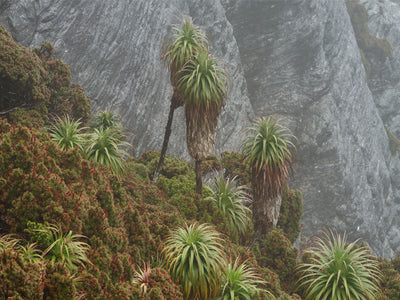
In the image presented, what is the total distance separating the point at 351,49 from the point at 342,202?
15483mm

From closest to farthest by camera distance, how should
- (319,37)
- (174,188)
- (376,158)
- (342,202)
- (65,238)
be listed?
(65,238), (174,188), (342,202), (319,37), (376,158)

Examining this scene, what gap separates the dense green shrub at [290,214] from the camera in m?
13.8

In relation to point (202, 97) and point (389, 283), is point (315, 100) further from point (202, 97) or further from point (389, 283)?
point (389, 283)

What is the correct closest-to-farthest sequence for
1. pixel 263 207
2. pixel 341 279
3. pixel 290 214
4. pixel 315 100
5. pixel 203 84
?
pixel 341 279
pixel 203 84
pixel 263 207
pixel 290 214
pixel 315 100

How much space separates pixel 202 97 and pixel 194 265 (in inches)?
213

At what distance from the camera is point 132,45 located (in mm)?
21766

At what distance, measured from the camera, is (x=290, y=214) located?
14008 mm

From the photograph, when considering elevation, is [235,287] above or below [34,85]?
below

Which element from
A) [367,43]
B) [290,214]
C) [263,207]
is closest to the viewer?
[263,207]

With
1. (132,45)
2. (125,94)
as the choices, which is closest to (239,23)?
(132,45)

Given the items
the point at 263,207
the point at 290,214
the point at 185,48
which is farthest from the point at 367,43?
the point at 185,48

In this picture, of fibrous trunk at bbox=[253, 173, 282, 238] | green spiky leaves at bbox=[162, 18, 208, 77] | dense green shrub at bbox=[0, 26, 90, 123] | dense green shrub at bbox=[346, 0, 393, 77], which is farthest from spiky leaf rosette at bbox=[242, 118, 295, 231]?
dense green shrub at bbox=[346, 0, 393, 77]

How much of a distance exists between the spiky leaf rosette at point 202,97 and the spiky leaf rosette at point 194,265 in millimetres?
4866

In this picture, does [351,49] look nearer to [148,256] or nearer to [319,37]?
[319,37]
